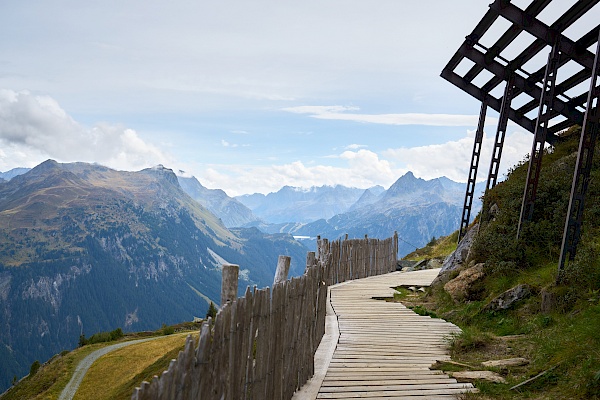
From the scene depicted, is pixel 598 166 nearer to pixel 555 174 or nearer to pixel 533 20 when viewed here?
pixel 555 174

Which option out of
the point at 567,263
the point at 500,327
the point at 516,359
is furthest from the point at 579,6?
the point at 516,359

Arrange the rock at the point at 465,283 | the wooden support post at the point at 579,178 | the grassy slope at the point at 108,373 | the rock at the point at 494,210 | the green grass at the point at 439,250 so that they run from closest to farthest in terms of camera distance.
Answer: the wooden support post at the point at 579,178, the rock at the point at 465,283, the rock at the point at 494,210, the green grass at the point at 439,250, the grassy slope at the point at 108,373

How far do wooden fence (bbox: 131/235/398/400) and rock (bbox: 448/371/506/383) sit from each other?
202 cm

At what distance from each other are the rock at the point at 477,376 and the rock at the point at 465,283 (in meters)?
5.24

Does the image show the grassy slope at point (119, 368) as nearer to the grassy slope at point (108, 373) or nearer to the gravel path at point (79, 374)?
the grassy slope at point (108, 373)

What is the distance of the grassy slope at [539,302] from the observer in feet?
21.9

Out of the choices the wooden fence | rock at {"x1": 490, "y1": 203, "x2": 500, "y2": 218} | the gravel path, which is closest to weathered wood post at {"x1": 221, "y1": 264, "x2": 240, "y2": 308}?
the wooden fence

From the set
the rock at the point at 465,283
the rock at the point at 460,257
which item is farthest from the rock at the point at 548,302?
the rock at the point at 460,257

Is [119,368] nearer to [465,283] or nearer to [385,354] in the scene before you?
[465,283]

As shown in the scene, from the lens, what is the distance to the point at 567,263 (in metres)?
10.2

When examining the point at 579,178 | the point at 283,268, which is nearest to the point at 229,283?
the point at 283,268

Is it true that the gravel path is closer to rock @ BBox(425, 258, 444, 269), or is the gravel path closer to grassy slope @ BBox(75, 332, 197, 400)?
grassy slope @ BBox(75, 332, 197, 400)

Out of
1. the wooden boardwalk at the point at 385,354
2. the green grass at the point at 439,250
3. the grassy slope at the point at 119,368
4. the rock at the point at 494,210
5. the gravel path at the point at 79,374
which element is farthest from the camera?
the gravel path at the point at 79,374

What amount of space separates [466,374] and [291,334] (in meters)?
2.42
